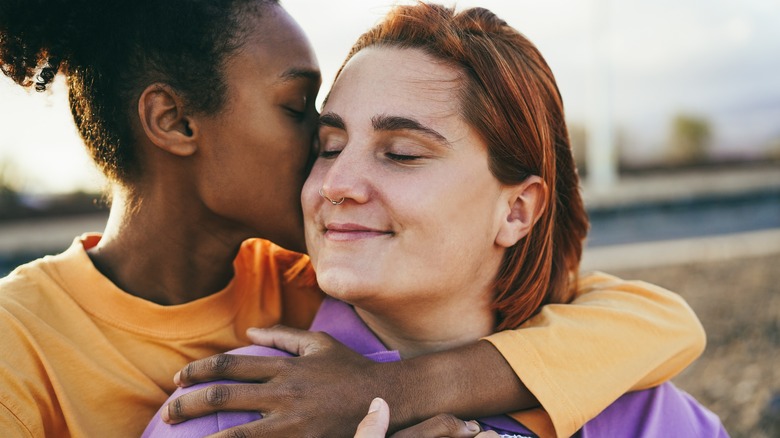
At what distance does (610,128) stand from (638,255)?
152 inches

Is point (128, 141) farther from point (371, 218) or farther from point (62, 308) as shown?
point (371, 218)

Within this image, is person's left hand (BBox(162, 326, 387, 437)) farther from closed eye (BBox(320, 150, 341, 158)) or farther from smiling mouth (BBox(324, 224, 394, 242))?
closed eye (BBox(320, 150, 341, 158))

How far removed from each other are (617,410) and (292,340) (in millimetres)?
957

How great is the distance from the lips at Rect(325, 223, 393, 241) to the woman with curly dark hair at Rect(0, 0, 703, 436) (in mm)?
286

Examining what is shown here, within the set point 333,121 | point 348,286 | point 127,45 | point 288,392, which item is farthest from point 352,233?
point 127,45

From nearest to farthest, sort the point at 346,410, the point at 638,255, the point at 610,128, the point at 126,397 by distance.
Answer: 1. the point at 346,410
2. the point at 126,397
3. the point at 638,255
4. the point at 610,128

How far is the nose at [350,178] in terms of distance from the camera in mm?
2008

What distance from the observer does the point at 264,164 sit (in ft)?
7.71

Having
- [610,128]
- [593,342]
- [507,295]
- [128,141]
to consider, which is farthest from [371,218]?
[610,128]

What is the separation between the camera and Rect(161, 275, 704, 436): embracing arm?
1799mm

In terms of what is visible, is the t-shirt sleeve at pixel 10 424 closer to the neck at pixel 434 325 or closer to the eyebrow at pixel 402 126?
the neck at pixel 434 325

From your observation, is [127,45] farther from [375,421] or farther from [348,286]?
[375,421]

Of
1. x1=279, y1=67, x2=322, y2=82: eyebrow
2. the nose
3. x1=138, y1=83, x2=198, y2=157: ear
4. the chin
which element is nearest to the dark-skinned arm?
the chin

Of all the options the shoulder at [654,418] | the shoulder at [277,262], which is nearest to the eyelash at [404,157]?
the shoulder at [277,262]
